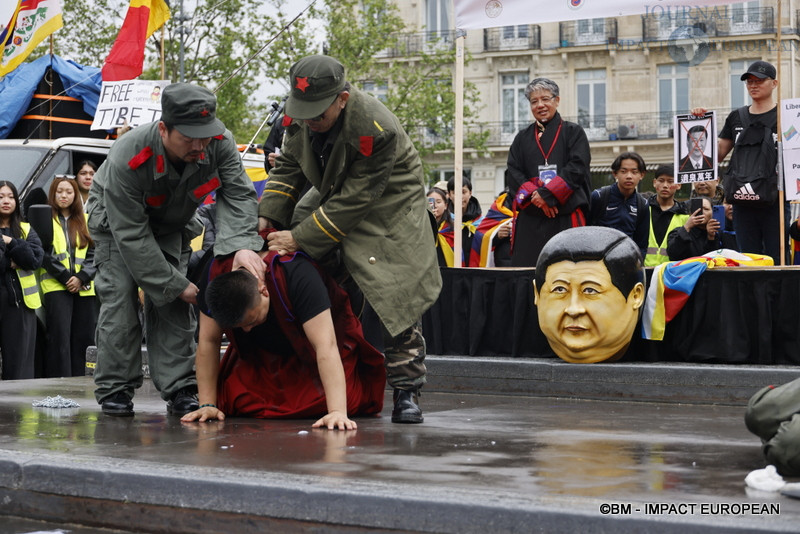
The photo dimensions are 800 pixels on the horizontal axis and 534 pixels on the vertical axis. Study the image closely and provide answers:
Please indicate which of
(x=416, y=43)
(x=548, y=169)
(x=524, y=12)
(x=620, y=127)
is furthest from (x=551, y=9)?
(x=416, y=43)

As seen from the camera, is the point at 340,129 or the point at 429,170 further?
the point at 429,170

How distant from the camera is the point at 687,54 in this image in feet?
36.3

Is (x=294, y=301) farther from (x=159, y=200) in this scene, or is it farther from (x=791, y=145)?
(x=791, y=145)

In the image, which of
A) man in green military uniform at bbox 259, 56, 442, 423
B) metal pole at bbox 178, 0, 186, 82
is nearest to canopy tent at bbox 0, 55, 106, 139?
man in green military uniform at bbox 259, 56, 442, 423

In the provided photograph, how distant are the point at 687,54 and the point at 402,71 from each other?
27998 mm

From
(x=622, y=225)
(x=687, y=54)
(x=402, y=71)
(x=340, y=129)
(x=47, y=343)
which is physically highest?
(x=402, y=71)

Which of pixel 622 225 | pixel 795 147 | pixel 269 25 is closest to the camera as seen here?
pixel 795 147

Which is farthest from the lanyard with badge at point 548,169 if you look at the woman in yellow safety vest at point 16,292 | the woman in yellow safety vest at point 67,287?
the woman in yellow safety vest at point 16,292

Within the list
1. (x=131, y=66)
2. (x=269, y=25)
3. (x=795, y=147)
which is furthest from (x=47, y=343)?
(x=269, y=25)

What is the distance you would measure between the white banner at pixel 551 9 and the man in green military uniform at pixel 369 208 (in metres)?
3.92

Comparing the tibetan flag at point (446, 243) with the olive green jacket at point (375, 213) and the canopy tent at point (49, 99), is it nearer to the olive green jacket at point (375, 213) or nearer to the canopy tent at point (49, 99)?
the canopy tent at point (49, 99)

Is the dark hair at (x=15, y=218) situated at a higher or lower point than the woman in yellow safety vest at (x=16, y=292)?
higher

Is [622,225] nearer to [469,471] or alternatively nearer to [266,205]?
[266,205]

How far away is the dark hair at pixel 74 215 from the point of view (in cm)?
1061
